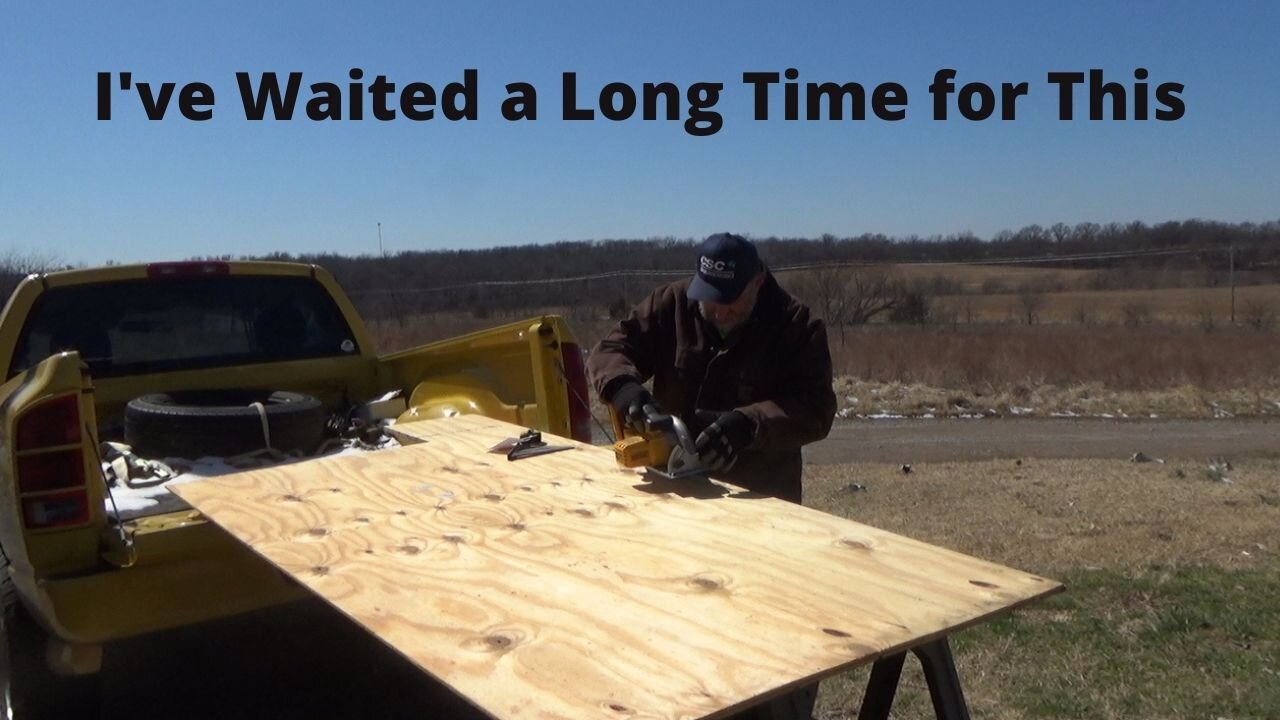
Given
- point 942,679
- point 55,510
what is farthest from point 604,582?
point 55,510

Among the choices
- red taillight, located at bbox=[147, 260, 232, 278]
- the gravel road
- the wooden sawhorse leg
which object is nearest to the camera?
the wooden sawhorse leg

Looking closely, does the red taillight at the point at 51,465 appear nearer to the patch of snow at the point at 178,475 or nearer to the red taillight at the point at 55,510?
the red taillight at the point at 55,510

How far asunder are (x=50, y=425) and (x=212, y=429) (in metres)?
1.12

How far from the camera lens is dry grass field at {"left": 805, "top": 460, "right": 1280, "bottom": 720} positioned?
4172 millimetres

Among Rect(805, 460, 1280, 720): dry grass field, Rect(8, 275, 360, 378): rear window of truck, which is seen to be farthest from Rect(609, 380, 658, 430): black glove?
Rect(8, 275, 360, 378): rear window of truck

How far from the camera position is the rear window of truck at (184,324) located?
17.6ft

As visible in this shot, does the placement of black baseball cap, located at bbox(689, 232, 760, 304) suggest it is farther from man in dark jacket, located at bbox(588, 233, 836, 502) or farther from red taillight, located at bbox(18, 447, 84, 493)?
red taillight, located at bbox(18, 447, 84, 493)

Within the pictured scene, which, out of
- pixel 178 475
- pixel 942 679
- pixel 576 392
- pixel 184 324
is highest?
pixel 184 324

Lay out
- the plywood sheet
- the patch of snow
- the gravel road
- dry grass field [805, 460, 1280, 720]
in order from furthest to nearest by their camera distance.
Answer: the gravel road < dry grass field [805, 460, 1280, 720] < the patch of snow < the plywood sheet

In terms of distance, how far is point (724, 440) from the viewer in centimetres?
334

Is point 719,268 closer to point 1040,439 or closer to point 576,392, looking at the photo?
point 576,392

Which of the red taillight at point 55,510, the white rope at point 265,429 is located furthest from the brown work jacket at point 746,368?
the red taillight at point 55,510

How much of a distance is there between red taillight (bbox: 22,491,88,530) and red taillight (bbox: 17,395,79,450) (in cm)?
17

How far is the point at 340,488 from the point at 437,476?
1.01 ft
